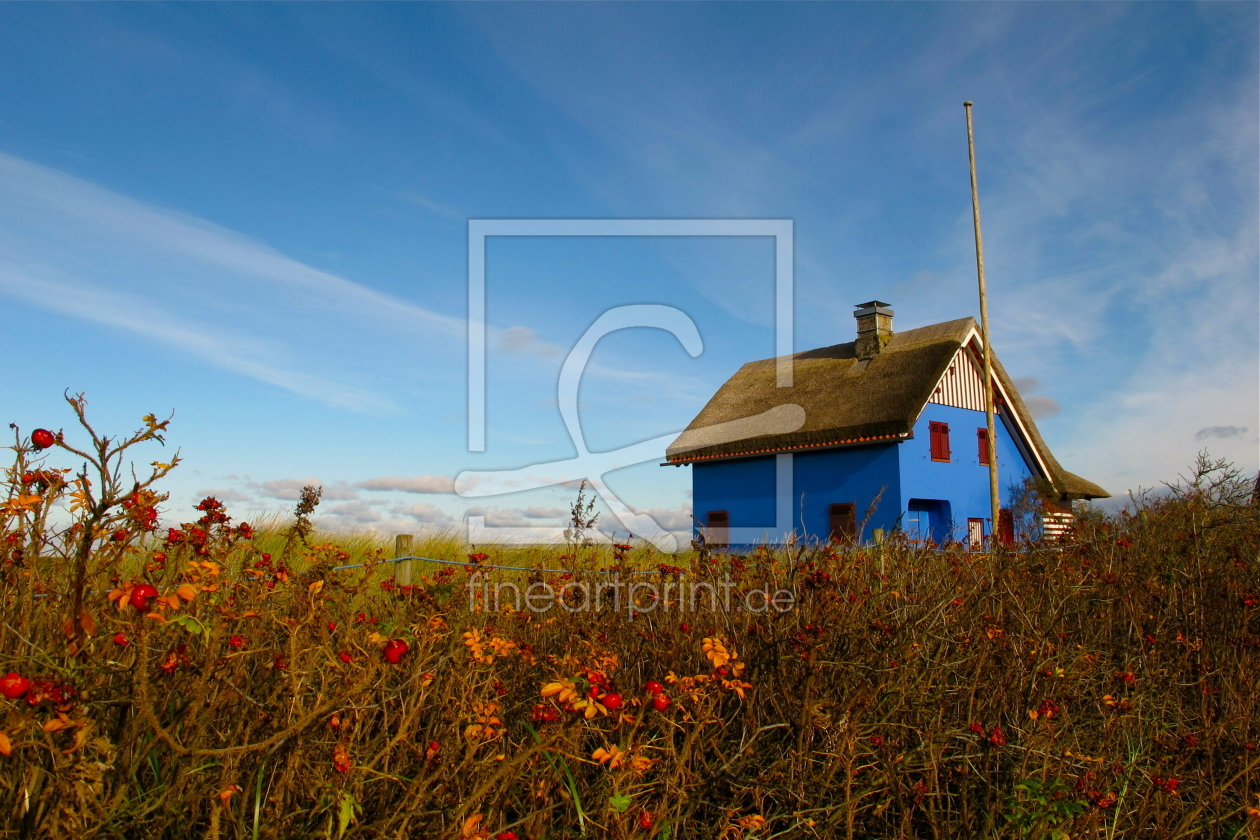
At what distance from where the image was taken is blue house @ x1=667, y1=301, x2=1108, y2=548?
1597 centimetres

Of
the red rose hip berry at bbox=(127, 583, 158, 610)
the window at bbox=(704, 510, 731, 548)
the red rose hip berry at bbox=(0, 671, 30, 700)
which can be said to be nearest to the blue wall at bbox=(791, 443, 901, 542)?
the window at bbox=(704, 510, 731, 548)

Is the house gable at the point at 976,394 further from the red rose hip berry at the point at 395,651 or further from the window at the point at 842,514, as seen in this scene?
the red rose hip berry at the point at 395,651

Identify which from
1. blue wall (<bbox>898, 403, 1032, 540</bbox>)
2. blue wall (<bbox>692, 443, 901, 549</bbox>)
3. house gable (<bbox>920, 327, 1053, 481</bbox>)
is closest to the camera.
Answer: blue wall (<bbox>692, 443, 901, 549</bbox>)

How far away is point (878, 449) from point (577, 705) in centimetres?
1492

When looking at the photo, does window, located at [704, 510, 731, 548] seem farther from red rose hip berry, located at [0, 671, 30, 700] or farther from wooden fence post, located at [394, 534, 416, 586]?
red rose hip berry, located at [0, 671, 30, 700]

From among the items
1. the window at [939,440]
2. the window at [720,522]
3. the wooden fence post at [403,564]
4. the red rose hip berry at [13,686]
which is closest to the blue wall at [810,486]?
the window at [720,522]

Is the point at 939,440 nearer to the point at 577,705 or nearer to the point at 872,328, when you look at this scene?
the point at 872,328

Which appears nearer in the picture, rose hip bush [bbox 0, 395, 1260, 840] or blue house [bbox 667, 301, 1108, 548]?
rose hip bush [bbox 0, 395, 1260, 840]

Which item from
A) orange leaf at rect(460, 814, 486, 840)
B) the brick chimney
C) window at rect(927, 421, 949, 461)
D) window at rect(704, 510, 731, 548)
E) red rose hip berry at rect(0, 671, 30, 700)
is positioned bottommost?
orange leaf at rect(460, 814, 486, 840)

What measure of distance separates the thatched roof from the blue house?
34 mm

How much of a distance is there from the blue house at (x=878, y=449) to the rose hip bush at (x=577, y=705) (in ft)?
35.1

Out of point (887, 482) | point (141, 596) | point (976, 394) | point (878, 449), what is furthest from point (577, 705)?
point (976, 394)

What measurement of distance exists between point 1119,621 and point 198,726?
17.9 ft

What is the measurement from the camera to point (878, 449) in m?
16.1
